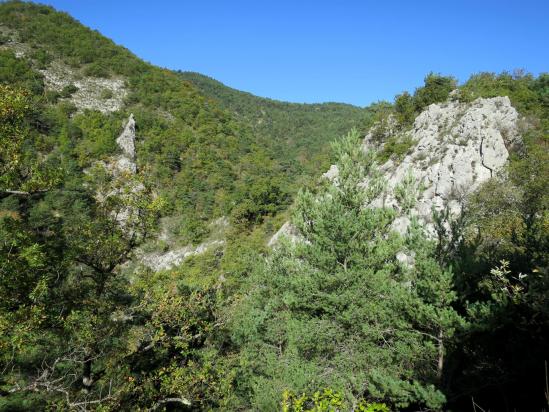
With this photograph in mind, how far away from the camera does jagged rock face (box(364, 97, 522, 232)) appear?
877 inches

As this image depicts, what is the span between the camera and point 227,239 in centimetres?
3522

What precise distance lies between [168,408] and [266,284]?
6.67 metres

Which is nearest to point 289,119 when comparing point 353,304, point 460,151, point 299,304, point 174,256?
point 174,256

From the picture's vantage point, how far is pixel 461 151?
23.1 m

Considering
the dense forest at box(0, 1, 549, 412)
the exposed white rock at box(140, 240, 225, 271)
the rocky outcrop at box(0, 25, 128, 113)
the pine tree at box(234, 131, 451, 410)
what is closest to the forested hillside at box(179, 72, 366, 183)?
the rocky outcrop at box(0, 25, 128, 113)

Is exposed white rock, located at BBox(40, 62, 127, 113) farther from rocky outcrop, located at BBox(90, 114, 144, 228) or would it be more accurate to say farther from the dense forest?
rocky outcrop, located at BBox(90, 114, 144, 228)

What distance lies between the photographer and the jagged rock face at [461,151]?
22.3 meters

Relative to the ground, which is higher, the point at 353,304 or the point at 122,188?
the point at 122,188

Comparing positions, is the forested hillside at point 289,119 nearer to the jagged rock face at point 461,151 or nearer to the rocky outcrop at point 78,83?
the rocky outcrop at point 78,83

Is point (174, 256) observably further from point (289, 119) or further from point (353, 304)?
point (289, 119)

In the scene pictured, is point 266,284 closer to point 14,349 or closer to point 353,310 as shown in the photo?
point 353,310

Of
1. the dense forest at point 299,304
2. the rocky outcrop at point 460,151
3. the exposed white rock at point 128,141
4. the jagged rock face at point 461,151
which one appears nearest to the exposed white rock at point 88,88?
the exposed white rock at point 128,141

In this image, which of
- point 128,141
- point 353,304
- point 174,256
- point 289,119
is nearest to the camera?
point 353,304

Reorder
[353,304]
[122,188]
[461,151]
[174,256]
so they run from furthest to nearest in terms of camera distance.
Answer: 1. [174,256]
2. [461,151]
3. [353,304]
4. [122,188]
